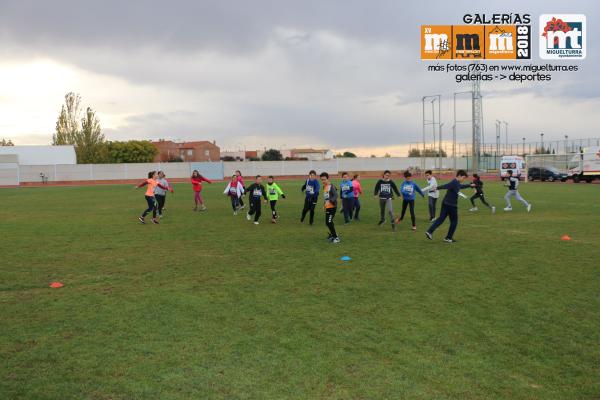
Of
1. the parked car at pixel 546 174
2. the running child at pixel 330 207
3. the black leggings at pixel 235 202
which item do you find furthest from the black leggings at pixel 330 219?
the parked car at pixel 546 174

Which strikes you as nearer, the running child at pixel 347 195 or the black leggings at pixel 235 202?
the running child at pixel 347 195

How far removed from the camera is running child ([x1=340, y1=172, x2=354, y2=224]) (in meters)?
16.2

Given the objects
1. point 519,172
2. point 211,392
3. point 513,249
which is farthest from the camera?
point 519,172

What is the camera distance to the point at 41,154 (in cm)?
6812

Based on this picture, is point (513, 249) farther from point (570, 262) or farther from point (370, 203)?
point (370, 203)

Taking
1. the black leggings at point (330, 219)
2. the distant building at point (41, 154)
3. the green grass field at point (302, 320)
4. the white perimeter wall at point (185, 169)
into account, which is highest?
the distant building at point (41, 154)

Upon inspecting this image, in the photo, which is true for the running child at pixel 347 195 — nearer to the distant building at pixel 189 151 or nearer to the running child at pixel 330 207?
the running child at pixel 330 207

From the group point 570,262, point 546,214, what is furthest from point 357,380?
point 546,214

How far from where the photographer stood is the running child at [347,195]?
53.3 ft

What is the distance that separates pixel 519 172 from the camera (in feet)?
159

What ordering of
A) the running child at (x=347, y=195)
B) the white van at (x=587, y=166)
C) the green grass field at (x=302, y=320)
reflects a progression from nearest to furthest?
the green grass field at (x=302, y=320), the running child at (x=347, y=195), the white van at (x=587, y=166)

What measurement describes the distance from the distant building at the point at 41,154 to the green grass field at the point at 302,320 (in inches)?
2492

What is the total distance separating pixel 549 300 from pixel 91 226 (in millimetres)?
14490

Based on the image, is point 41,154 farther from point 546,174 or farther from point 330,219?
point 330,219
